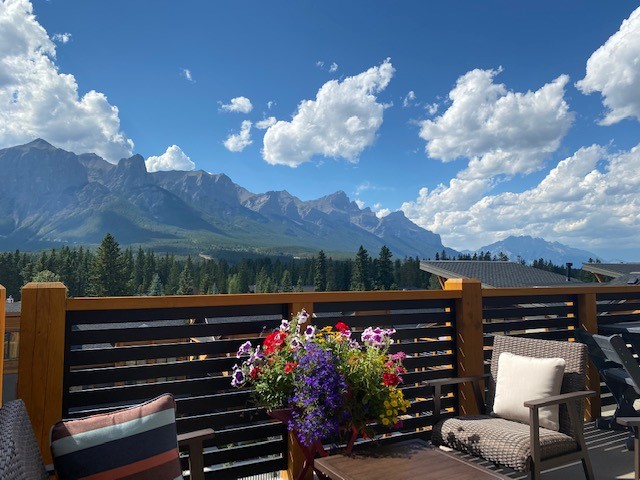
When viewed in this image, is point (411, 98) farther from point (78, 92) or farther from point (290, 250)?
point (78, 92)

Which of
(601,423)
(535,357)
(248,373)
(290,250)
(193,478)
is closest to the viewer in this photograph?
(193,478)

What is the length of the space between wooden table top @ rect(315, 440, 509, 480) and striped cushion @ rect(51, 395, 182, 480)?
2.49 feet

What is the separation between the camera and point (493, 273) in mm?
18656

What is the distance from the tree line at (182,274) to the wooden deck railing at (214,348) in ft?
201

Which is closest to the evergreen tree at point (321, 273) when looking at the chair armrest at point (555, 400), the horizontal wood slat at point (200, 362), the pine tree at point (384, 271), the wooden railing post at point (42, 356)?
the pine tree at point (384, 271)

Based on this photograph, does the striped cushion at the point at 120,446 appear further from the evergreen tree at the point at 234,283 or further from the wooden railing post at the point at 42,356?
the evergreen tree at the point at 234,283

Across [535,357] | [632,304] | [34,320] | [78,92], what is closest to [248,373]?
[34,320]

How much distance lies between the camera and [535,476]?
255 cm

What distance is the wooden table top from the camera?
2.16m

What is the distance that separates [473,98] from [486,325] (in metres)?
13.3

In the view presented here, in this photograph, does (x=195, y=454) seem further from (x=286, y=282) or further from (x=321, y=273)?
(x=286, y=282)

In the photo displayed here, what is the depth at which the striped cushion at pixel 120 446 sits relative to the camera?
181 cm

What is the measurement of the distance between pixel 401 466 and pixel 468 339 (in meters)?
1.72

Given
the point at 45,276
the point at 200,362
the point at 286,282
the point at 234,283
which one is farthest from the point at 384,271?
the point at 200,362
